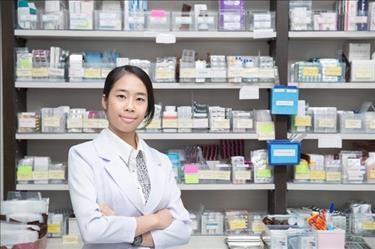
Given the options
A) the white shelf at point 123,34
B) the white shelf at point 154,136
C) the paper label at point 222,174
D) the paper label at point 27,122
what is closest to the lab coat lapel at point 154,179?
the white shelf at point 154,136

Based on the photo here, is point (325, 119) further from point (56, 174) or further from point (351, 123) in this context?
point (56, 174)

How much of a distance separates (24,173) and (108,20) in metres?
1.27

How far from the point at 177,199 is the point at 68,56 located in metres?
1.73

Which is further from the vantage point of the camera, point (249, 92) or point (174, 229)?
point (249, 92)

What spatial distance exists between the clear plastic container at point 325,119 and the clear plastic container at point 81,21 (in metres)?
1.77

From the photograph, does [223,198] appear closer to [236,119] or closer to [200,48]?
[236,119]

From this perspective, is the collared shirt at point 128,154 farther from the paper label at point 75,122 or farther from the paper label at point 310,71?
the paper label at point 310,71

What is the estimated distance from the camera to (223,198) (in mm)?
3764

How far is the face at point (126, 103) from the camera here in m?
1.96

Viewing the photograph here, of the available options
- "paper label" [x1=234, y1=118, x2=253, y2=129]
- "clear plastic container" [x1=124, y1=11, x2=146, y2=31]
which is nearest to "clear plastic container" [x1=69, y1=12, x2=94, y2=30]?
"clear plastic container" [x1=124, y1=11, x2=146, y2=31]

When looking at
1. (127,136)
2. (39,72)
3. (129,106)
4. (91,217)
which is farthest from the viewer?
(39,72)

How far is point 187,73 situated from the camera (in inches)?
130

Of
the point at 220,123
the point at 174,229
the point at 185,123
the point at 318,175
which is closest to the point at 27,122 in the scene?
the point at 185,123

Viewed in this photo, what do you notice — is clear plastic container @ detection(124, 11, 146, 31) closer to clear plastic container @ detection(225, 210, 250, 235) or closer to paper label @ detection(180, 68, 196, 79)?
paper label @ detection(180, 68, 196, 79)
